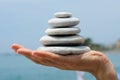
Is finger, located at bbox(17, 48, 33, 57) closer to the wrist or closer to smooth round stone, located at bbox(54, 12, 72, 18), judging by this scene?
smooth round stone, located at bbox(54, 12, 72, 18)

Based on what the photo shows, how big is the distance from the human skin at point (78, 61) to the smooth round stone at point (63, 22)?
0.39 ft

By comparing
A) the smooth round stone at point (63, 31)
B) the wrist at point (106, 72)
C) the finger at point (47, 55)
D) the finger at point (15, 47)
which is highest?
→ the smooth round stone at point (63, 31)

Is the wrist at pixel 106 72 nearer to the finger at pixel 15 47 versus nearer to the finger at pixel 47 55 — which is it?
the finger at pixel 47 55

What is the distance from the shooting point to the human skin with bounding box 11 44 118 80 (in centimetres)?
171

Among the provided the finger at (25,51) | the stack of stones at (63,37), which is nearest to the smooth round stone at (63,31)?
the stack of stones at (63,37)

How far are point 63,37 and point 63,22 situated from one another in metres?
0.06

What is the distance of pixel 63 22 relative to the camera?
1731mm

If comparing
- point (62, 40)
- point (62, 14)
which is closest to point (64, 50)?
point (62, 40)

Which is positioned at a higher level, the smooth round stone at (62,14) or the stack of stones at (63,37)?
the smooth round stone at (62,14)

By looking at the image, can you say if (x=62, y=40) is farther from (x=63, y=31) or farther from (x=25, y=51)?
(x=25, y=51)

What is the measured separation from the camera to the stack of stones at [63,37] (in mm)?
1715

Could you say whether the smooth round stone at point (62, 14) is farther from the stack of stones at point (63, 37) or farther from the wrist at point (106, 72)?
the wrist at point (106, 72)

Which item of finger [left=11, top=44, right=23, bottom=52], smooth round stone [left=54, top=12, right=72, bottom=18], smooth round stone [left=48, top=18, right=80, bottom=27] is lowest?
finger [left=11, top=44, right=23, bottom=52]

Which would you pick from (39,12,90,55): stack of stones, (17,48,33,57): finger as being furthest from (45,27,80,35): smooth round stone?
(17,48,33,57): finger
